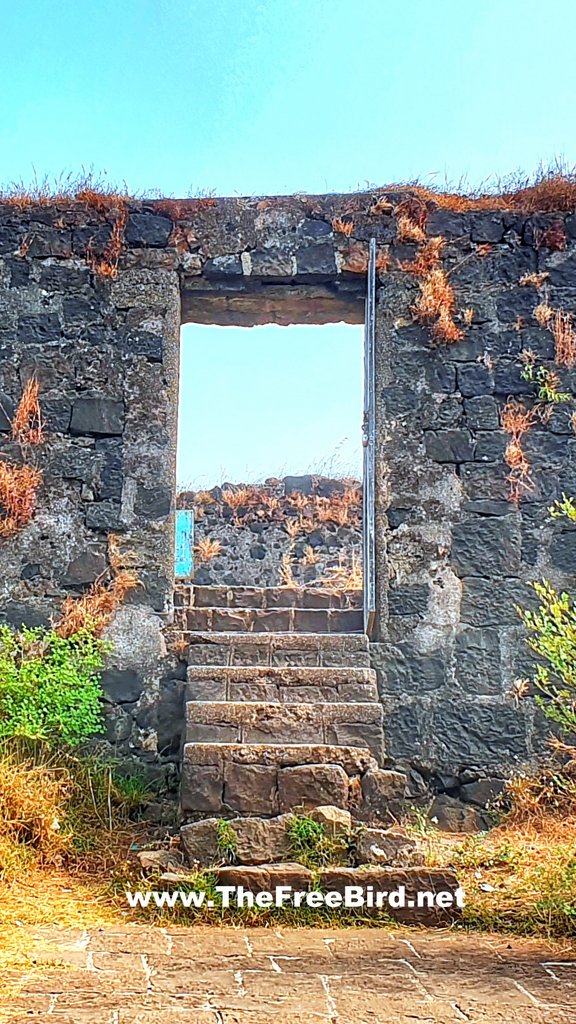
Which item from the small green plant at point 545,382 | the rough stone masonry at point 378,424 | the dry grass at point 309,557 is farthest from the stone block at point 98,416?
the dry grass at point 309,557

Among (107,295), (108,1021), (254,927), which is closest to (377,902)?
(254,927)

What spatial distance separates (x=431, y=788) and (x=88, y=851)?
1.96 meters

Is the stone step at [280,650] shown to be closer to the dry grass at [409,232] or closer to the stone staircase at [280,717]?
the stone staircase at [280,717]

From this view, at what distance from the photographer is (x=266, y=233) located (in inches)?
228

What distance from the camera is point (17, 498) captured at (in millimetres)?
5492

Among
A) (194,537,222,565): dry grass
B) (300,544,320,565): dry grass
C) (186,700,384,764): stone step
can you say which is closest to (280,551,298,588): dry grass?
(300,544,320,565): dry grass

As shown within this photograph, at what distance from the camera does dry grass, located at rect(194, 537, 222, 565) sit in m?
10.2

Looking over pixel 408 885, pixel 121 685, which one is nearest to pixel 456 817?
pixel 408 885

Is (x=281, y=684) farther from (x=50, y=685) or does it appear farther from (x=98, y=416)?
(x=98, y=416)

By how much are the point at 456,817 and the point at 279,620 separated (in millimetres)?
1599

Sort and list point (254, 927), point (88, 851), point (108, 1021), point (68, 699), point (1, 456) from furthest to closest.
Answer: point (1, 456) < point (68, 699) < point (88, 851) < point (254, 927) < point (108, 1021)

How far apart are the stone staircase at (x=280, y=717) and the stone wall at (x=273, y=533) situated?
4.28 meters

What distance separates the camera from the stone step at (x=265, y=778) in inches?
165

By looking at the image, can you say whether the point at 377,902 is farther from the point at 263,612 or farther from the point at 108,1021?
the point at 263,612
